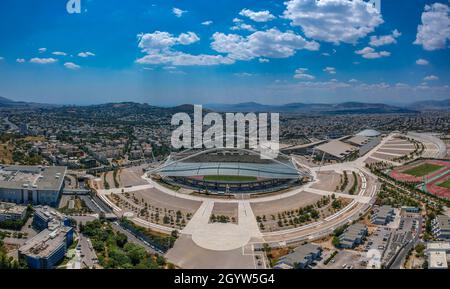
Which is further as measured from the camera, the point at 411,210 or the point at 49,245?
the point at 411,210

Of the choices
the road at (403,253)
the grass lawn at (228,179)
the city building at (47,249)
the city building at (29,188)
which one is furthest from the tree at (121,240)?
the road at (403,253)

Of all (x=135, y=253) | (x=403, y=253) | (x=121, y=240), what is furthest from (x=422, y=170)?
(x=135, y=253)

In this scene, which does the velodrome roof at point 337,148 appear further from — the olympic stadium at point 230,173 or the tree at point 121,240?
the tree at point 121,240

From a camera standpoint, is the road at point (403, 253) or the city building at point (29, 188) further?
the city building at point (29, 188)

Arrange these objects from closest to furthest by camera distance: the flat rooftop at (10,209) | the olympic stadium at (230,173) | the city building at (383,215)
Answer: the flat rooftop at (10,209) → the city building at (383,215) → the olympic stadium at (230,173)

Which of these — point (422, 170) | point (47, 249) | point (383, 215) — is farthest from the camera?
point (422, 170)

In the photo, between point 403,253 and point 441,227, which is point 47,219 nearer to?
point 403,253

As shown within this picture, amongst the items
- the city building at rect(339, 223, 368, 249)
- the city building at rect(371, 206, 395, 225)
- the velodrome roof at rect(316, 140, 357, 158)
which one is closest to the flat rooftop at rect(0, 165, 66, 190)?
the city building at rect(339, 223, 368, 249)
